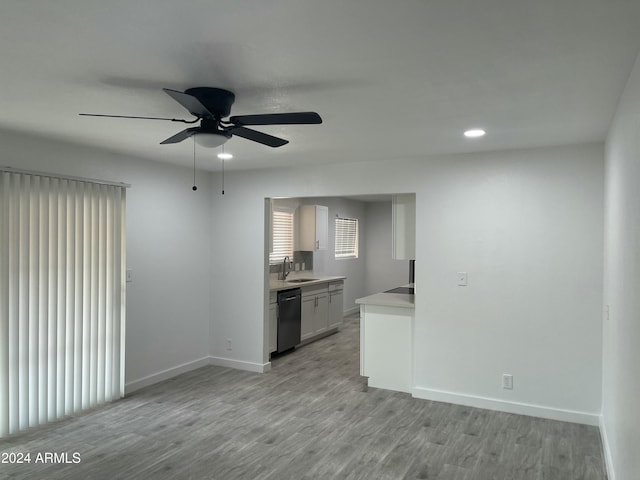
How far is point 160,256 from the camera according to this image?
4996mm

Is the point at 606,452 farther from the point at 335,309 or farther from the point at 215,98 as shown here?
the point at 335,309

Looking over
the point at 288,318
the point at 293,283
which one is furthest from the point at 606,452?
the point at 293,283

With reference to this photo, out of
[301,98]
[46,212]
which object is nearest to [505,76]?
[301,98]

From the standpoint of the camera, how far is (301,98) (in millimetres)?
2723

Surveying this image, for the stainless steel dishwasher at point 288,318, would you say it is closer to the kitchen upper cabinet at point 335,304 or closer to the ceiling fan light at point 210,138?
the kitchen upper cabinet at point 335,304

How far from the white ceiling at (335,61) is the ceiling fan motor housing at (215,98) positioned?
5cm

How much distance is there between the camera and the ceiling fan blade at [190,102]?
7.03 feet

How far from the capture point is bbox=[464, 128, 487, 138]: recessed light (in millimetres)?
3459

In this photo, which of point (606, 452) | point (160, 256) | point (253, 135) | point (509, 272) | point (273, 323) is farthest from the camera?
point (273, 323)

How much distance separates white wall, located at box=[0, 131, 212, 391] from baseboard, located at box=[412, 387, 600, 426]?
2641mm

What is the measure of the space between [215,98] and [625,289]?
7.68ft

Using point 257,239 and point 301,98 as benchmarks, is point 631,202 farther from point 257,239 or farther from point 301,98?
point 257,239

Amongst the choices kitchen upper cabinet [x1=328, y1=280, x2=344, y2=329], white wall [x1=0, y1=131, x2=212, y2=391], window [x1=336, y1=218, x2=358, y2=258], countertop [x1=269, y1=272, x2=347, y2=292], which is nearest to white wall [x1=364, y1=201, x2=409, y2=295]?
window [x1=336, y1=218, x2=358, y2=258]

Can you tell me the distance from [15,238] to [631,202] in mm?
4036
